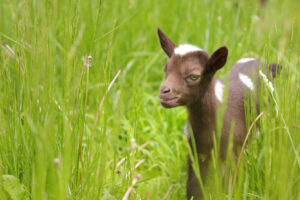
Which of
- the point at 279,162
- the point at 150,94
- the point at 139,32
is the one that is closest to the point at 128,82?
the point at 150,94

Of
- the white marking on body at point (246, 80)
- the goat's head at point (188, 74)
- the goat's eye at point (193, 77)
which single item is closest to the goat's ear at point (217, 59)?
the goat's head at point (188, 74)

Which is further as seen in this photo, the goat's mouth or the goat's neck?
the goat's neck

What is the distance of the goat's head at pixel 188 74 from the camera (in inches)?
99.9

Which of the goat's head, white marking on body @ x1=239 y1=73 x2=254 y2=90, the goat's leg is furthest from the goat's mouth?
white marking on body @ x1=239 y1=73 x2=254 y2=90

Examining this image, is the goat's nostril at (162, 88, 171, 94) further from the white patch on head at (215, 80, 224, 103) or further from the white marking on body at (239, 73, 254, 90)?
the white marking on body at (239, 73, 254, 90)

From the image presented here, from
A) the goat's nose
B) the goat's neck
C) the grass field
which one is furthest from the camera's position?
the goat's neck

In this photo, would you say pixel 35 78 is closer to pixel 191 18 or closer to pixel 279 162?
pixel 279 162

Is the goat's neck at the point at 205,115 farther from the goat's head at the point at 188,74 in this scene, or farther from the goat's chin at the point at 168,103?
the goat's chin at the point at 168,103

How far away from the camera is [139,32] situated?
175 inches

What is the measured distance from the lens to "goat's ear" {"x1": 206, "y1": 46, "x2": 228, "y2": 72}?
99.7 inches

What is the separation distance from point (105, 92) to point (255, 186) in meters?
1.01

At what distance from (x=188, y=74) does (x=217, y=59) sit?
0.67ft

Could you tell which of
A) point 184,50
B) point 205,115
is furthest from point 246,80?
point 184,50

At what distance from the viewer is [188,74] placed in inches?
102
